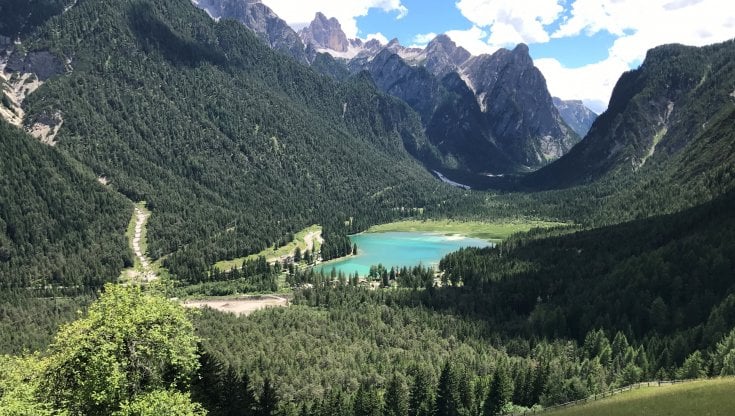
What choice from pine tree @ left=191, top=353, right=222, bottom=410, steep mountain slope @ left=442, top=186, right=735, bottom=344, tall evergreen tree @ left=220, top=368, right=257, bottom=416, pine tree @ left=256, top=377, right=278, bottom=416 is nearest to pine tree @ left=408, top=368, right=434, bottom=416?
pine tree @ left=256, top=377, right=278, bottom=416

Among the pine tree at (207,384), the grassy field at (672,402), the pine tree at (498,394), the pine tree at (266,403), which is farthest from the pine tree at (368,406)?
the pine tree at (207,384)

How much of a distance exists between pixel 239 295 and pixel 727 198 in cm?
17689

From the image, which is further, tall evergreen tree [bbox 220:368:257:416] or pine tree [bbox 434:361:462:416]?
pine tree [bbox 434:361:462:416]

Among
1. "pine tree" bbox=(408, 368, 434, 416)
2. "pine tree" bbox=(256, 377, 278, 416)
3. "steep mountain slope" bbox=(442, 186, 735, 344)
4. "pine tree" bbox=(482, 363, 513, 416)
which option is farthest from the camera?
"steep mountain slope" bbox=(442, 186, 735, 344)

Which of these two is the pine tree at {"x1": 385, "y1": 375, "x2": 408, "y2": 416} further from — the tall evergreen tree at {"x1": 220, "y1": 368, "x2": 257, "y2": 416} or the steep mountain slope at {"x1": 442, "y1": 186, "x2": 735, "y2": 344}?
the steep mountain slope at {"x1": 442, "y1": 186, "x2": 735, "y2": 344}

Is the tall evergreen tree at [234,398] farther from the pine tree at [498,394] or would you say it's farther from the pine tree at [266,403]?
the pine tree at [498,394]

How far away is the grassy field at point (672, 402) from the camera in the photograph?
60.2 m

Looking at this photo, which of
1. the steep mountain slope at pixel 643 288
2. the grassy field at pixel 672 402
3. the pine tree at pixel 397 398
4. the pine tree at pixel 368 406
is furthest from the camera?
the steep mountain slope at pixel 643 288

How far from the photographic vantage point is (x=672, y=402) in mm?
65250

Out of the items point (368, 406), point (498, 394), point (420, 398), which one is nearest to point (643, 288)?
point (498, 394)

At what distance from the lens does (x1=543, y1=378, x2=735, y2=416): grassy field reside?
197 ft

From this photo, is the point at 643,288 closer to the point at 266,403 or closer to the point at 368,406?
the point at 368,406

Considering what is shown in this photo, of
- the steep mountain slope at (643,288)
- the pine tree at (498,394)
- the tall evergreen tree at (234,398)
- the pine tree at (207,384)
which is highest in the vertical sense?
the pine tree at (207,384)

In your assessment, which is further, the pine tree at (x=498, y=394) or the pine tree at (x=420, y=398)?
the pine tree at (x=498, y=394)
